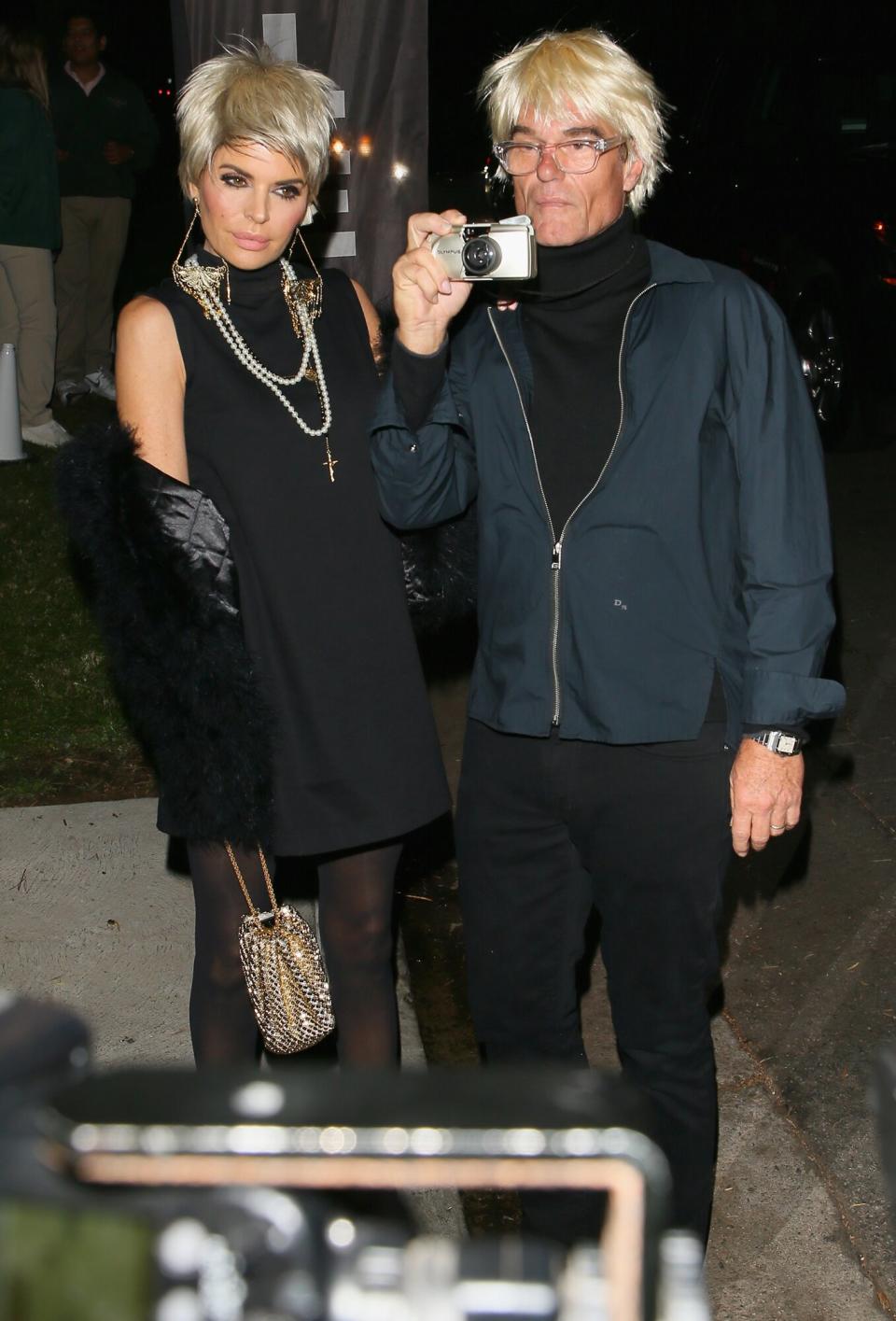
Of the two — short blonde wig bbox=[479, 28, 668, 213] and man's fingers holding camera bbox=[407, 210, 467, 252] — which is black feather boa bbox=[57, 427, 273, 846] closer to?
man's fingers holding camera bbox=[407, 210, 467, 252]

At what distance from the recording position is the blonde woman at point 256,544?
251cm

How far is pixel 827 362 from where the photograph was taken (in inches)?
357

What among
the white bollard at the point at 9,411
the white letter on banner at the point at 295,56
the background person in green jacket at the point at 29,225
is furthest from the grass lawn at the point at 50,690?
the background person in green jacket at the point at 29,225

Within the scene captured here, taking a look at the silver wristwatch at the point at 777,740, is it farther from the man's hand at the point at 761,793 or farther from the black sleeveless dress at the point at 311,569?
the black sleeveless dress at the point at 311,569

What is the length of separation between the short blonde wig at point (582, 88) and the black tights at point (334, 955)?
126 centimetres

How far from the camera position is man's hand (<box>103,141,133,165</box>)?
951 cm

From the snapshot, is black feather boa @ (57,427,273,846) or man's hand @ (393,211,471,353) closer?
man's hand @ (393,211,471,353)

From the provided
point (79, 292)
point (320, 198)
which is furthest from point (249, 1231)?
point (79, 292)

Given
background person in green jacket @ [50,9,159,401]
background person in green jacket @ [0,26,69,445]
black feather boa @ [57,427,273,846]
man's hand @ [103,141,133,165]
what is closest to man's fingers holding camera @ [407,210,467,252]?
black feather boa @ [57,427,273,846]

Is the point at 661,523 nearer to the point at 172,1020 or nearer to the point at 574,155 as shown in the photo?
the point at 574,155

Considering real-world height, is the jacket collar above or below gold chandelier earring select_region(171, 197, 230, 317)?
above

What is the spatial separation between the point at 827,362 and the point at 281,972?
7278mm

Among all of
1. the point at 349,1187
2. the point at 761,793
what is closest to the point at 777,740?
the point at 761,793

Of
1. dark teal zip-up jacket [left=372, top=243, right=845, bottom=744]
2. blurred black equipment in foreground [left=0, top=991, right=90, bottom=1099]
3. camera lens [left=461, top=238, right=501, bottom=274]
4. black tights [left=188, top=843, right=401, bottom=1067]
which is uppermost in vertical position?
camera lens [left=461, top=238, right=501, bottom=274]
